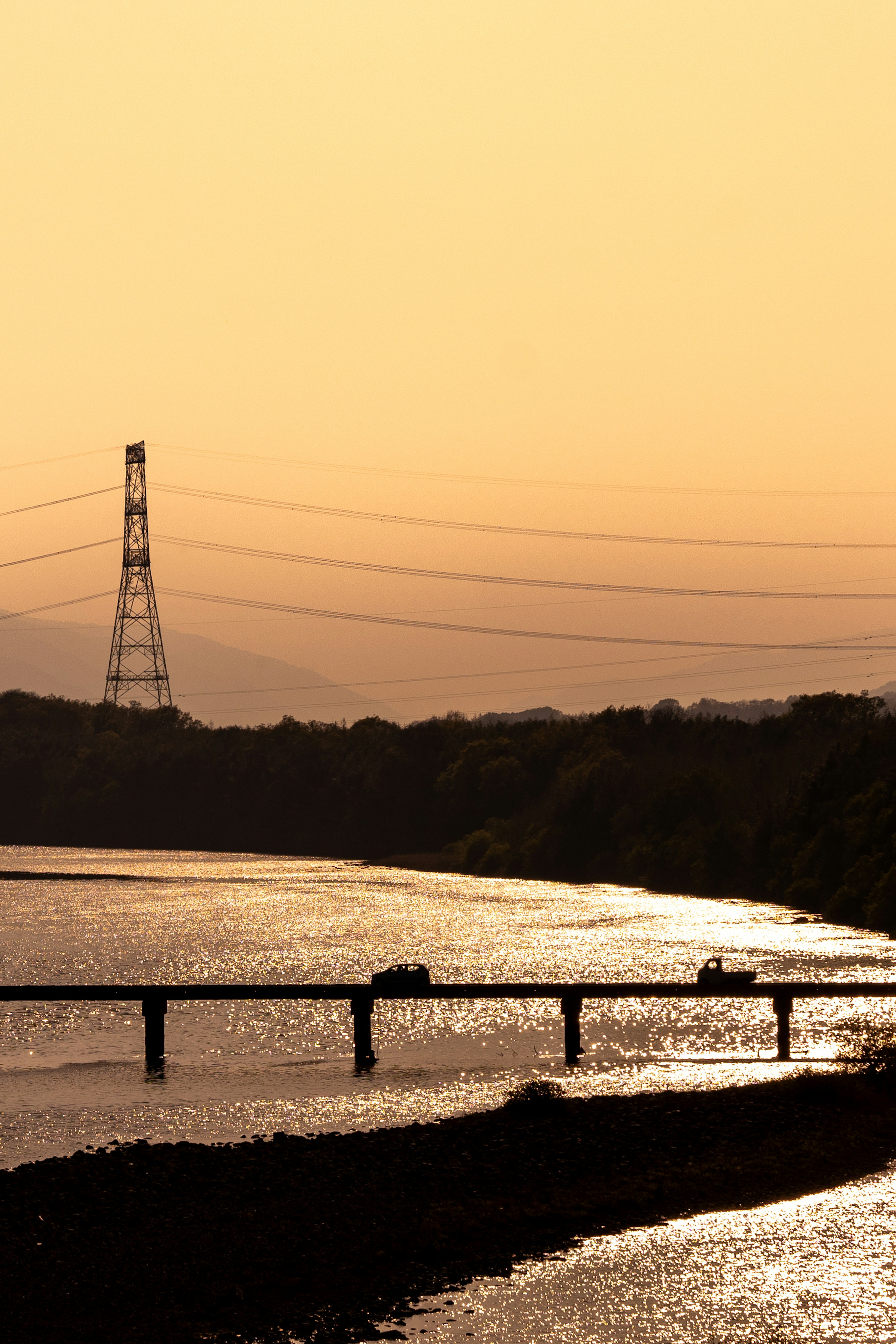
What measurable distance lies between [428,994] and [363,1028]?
9.59 feet

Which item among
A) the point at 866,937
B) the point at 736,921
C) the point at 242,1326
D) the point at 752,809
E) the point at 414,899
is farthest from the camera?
the point at 752,809

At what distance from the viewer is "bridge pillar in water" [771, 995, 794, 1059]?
4825 centimetres

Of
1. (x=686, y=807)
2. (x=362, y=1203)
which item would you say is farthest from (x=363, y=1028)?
(x=686, y=807)

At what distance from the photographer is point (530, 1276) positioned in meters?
23.4

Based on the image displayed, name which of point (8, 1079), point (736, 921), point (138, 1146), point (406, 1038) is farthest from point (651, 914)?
point (138, 1146)

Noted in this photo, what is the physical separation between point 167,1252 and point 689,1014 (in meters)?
40.6

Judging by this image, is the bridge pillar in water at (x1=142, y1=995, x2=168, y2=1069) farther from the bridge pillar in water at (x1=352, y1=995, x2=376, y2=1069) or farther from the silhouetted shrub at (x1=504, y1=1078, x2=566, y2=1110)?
the silhouetted shrub at (x1=504, y1=1078, x2=566, y2=1110)

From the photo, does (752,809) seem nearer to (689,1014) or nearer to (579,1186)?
(689,1014)

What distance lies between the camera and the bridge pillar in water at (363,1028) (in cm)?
4950

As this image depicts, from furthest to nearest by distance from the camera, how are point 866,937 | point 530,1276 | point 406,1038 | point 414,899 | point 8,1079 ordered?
point 414,899 → point 866,937 → point 406,1038 → point 8,1079 → point 530,1276

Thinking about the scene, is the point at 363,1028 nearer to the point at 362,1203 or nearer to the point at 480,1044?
the point at 480,1044

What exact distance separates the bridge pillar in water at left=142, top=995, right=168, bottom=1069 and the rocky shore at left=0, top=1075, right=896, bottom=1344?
15774 millimetres

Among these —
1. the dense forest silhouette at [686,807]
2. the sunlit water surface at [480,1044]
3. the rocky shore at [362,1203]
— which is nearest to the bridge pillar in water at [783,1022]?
the sunlit water surface at [480,1044]

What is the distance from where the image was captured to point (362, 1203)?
91.0ft
